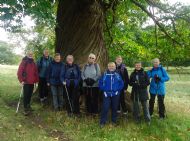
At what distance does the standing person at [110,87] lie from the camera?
11.1m

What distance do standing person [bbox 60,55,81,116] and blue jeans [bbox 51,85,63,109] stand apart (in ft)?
1.15

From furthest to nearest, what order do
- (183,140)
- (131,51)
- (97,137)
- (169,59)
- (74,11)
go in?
(131,51), (169,59), (74,11), (183,140), (97,137)

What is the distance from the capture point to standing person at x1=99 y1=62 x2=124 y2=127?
1111cm

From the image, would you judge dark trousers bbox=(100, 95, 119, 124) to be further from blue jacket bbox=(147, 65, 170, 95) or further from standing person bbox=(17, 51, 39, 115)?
standing person bbox=(17, 51, 39, 115)

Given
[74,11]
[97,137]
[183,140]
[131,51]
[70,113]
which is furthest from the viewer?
[131,51]

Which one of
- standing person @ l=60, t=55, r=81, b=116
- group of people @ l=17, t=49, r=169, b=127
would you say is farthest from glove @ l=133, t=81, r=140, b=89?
standing person @ l=60, t=55, r=81, b=116

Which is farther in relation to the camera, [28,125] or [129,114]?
[129,114]

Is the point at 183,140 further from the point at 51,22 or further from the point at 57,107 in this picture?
the point at 51,22

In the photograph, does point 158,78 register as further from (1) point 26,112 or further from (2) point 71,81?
(1) point 26,112

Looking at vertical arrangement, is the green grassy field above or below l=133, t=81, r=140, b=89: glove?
below

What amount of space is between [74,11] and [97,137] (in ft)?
17.2

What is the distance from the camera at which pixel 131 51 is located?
59.7 feet

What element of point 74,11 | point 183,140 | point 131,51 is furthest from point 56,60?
point 131,51

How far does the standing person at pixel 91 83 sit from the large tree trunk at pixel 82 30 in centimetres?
160
